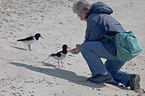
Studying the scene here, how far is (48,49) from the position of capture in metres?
8.27

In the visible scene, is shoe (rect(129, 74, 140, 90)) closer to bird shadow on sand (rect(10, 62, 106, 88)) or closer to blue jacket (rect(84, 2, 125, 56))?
bird shadow on sand (rect(10, 62, 106, 88))

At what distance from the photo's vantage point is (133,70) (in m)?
7.25

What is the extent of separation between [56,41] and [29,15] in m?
3.17

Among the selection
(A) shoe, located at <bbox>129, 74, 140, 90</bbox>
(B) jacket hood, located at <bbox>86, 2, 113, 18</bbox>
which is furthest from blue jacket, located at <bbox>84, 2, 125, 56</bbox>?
(A) shoe, located at <bbox>129, 74, 140, 90</bbox>

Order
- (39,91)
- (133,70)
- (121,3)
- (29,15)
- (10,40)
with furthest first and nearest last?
(121,3), (29,15), (10,40), (133,70), (39,91)

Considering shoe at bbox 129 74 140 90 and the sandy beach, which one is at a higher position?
the sandy beach

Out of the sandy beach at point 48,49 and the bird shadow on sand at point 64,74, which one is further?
the bird shadow on sand at point 64,74

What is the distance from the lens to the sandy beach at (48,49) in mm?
4396

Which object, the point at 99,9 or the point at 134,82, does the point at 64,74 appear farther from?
the point at 99,9

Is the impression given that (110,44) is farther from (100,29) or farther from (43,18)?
(43,18)

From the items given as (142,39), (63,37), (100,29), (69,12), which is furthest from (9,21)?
(100,29)

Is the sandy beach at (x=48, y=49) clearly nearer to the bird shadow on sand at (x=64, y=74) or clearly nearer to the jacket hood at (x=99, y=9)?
the bird shadow on sand at (x=64, y=74)

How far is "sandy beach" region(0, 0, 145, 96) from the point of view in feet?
14.4

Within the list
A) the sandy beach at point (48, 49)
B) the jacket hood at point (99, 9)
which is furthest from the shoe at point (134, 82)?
the jacket hood at point (99, 9)
